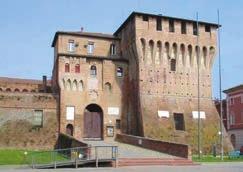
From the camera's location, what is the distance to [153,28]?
45.8 meters

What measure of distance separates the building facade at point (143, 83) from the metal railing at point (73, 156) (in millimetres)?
15900

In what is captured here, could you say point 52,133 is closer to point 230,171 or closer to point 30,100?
point 30,100

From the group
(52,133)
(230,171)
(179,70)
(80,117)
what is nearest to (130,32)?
(179,70)

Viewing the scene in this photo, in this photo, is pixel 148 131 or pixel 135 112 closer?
pixel 148 131

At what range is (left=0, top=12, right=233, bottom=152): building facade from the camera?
4409cm

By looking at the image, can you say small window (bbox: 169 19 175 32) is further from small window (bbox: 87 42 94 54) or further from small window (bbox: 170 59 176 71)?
small window (bbox: 87 42 94 54)

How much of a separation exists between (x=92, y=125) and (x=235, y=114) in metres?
26.3

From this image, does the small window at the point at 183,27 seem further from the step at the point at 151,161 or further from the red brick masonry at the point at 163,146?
the step at the point at 151,161

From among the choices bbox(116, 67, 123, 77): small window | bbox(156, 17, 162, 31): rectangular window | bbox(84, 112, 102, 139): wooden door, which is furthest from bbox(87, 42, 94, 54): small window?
bbox(156, 17, 162, 31): rectangular window

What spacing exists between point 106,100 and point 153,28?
9.65 meters

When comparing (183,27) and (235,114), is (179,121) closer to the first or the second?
(183,27)

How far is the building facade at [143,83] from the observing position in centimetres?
4409

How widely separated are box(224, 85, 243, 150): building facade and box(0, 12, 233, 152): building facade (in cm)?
1522

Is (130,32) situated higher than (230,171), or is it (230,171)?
(130,32)
